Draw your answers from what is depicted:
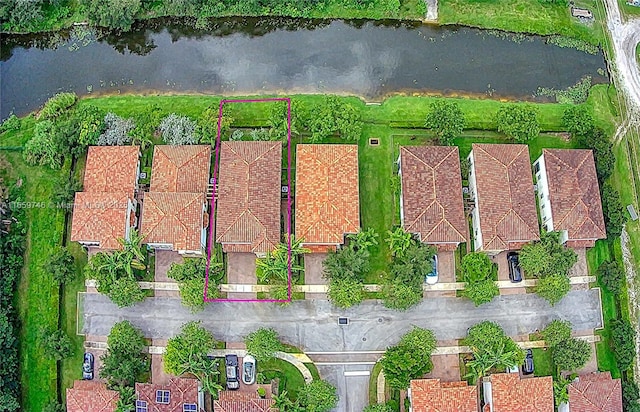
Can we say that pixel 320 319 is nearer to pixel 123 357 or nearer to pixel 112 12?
pixel 123 357

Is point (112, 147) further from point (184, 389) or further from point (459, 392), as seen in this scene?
point (459, 392)

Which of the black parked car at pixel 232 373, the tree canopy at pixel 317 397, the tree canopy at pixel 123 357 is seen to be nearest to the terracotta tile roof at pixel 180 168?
the tree canopy at pixel 123 357

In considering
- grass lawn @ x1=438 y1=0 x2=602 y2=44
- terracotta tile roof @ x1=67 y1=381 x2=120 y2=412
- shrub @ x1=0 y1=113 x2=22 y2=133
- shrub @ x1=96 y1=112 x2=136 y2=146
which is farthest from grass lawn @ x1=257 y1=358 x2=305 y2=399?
grass lawn @ x1=438 y1=0 x2=602 y2=44

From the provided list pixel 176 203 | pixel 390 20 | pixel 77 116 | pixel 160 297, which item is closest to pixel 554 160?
pixel 390 20

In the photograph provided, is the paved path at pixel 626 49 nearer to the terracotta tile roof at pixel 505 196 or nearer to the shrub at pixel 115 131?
the terracotta tile roof at pixel 505 196

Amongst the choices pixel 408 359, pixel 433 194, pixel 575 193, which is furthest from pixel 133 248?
pixel 575 193

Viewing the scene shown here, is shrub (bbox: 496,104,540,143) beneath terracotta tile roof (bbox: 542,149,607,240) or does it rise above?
above

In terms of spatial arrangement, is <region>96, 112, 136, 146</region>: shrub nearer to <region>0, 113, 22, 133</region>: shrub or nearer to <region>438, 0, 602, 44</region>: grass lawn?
<region>0, 113, 22, 133</region>: shrub

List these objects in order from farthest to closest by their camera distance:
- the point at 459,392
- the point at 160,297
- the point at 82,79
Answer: the point at 82,79 < the point at 160,297 < the point at 459,392
